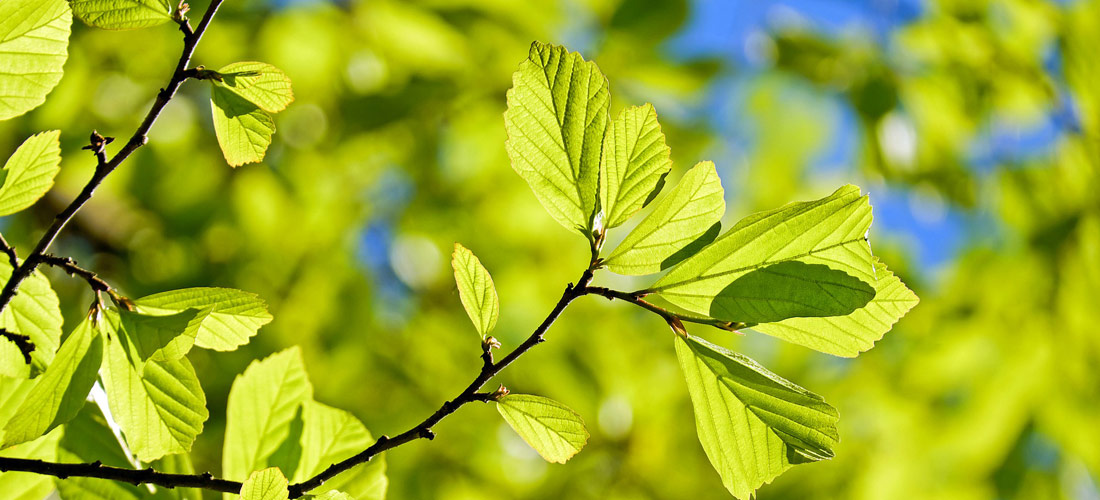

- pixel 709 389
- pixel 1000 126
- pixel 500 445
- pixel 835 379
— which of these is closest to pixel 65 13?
pixel 709 389

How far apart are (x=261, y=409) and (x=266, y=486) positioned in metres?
0.24

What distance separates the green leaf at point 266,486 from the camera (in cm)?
36

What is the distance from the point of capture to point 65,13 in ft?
1.31

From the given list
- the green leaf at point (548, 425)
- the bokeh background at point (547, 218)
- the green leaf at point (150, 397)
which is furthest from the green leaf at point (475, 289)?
the bokeh background at point (547, 218)

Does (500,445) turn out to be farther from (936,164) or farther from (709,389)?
(709,389)

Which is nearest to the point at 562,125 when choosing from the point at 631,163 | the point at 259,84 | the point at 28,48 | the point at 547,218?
the point at 631,163

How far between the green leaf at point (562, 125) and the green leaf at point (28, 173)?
0.26 m

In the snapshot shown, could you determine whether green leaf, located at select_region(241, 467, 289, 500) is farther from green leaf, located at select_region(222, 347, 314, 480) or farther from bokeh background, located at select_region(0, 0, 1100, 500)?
bokeh background, located at select_region(0, 0, 1100, 500)

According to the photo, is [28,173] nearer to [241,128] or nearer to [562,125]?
[241,128]

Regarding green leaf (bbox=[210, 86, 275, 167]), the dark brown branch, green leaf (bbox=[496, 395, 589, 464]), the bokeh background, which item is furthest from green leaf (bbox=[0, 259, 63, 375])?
the bokeh background

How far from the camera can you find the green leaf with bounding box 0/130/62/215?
0.43 meters

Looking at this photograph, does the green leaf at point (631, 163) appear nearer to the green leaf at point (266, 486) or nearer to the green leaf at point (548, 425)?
the green leaf at point (548, 425)

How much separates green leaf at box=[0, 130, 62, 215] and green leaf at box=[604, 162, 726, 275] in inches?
12.6

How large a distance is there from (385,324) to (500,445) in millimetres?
551
